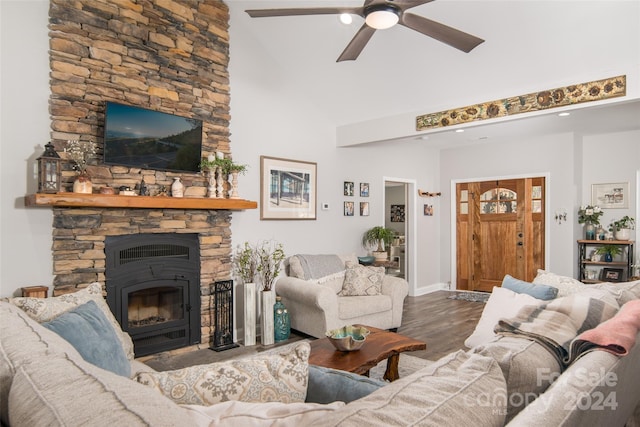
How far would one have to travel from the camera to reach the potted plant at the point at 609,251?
584cm

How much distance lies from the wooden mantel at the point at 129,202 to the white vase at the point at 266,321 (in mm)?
972

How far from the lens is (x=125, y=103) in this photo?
363 centimetres

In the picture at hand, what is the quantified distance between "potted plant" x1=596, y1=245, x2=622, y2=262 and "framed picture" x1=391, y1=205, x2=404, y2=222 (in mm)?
4298

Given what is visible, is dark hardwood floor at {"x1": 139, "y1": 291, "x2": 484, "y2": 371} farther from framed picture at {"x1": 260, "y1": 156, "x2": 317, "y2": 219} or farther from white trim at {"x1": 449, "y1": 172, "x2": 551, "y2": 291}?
framed picture at {"x1": 260, "y1": 156, "x2": 317, "y2": 219}

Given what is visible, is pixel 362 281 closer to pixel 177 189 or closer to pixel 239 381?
pixel 177 189

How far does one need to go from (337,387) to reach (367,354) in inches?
57.8

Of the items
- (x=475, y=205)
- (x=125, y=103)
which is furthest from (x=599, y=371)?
(x=475, y=205)

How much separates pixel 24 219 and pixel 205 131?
5.83 ft

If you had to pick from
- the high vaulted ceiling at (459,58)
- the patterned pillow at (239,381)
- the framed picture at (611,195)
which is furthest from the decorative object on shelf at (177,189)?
the framed picture at (611,195)

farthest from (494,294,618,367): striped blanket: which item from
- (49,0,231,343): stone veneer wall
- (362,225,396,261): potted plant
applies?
(362,225,396,261): potted plant

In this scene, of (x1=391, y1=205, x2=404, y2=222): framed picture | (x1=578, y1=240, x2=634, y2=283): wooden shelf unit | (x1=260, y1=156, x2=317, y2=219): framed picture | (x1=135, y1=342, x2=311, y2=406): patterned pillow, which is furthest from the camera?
(x1=391, y1=205, x2=404, y2=222): framed picture

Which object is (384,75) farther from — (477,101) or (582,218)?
(582,218)

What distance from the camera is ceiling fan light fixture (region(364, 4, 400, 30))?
2.40 meters

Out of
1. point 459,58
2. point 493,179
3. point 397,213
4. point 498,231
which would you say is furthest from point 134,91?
point 397,213
